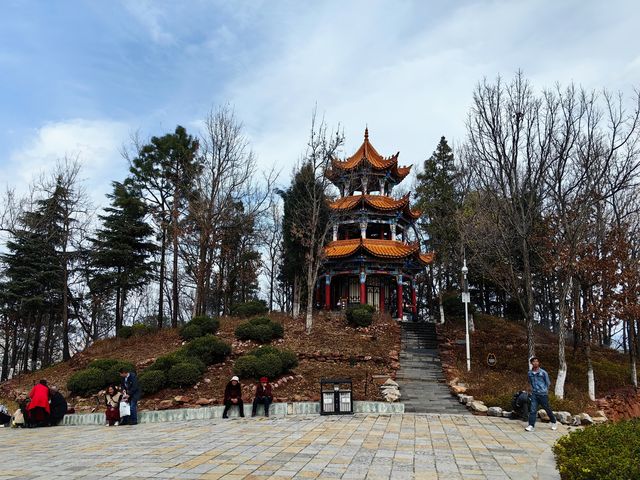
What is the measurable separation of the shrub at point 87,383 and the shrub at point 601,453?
1362 centimetres

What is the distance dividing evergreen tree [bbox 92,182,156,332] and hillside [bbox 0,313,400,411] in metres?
5.30

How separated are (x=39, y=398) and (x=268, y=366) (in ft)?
20.1

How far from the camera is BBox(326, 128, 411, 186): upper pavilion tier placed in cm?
3044

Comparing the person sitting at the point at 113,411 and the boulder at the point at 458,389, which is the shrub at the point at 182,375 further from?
the boulder at the point at 458,389

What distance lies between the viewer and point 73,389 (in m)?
14.9

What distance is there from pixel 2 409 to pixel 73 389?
2.22 meters

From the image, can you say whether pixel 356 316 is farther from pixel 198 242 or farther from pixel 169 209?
pixel 169 209

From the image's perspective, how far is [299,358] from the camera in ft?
57.7

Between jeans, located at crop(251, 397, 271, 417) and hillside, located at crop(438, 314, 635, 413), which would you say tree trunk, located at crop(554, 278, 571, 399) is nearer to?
hillside, located at crop(438, 314, 635, 413)

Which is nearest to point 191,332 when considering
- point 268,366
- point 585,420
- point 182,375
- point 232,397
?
point 182,375

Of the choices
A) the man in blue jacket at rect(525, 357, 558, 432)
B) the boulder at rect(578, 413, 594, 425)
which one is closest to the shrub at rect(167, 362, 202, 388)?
the man in blue jacket at rect(525, 357, 558, 432)

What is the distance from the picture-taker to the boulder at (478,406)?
12.0m

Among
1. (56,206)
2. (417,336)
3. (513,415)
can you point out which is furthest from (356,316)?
(56,206)

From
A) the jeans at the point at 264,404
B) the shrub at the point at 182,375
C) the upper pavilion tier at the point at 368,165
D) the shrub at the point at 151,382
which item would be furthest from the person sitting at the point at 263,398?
the upper pavilion tier at the point at 368,165
